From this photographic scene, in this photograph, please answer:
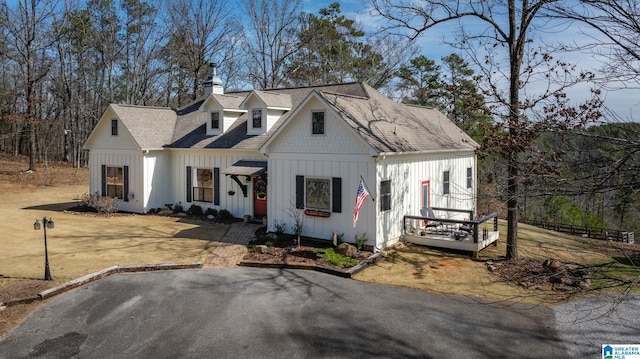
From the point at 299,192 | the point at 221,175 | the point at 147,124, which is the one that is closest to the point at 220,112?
the point at 221,175

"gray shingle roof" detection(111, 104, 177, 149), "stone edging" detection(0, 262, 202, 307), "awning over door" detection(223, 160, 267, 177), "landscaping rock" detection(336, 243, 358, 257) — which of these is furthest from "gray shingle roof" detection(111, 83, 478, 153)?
"stone edging" detection(0, 262, 202, 307)

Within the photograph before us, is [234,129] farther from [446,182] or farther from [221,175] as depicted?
[446,182]

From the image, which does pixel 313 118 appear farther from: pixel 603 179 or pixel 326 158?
pixel 603 179

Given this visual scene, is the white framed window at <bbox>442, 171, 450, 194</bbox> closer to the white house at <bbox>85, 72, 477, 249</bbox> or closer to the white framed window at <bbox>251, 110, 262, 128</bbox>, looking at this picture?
the white house at <bbox>85, 72, 477, 249</bbox>

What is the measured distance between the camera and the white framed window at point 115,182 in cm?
2294

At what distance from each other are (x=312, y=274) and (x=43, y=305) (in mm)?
6499

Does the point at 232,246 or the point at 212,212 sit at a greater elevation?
the point at 212,212

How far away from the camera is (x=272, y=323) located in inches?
369

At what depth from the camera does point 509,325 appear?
361 inches

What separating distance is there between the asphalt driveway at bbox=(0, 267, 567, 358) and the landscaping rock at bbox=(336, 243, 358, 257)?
200 centimetres

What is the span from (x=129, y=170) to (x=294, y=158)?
10.2m

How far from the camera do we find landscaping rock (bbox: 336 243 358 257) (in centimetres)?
1408

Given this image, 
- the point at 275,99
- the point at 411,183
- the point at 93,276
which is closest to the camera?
the point at 93,276

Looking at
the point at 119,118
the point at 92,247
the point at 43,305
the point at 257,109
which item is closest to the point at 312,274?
the point at 43,305
